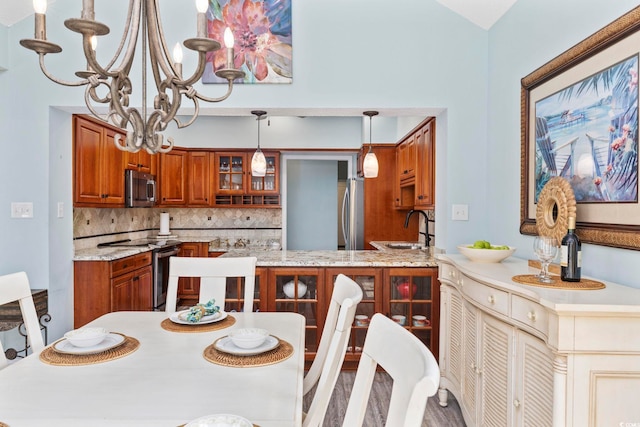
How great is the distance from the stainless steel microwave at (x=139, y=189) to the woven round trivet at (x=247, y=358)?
136 inches

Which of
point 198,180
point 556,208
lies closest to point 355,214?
point 198,180

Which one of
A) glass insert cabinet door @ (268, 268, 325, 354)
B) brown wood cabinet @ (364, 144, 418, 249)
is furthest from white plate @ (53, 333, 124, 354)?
brown wood cabinet @ (364, 144, 418, 249)

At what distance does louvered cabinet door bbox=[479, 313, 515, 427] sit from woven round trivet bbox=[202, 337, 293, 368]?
0.93 m

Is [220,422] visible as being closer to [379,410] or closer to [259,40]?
[379,410]

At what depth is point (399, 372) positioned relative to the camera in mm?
899

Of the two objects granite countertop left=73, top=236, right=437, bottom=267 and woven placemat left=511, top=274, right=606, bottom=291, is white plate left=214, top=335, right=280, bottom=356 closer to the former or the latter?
woven placemat left=511, top=274, right=606, bottom=291

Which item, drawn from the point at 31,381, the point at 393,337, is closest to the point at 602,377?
the point at 393,337

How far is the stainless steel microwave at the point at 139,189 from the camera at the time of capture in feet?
14.8

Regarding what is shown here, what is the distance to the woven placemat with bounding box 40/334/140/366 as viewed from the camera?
1394 millimetres

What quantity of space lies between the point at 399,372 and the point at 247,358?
0.70 m

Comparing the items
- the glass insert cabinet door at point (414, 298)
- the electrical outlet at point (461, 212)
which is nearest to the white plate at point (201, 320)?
the glass insert cabinet door at point (414, 298)

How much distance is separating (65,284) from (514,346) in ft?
10.6

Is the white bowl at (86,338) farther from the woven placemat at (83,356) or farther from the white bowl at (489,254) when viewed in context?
the white bowl at (489,254)

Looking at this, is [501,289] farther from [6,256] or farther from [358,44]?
[6,256]
